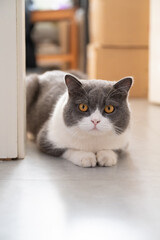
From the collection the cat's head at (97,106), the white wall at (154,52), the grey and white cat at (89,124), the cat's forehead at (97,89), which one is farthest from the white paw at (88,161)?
the white wall at (154,52)

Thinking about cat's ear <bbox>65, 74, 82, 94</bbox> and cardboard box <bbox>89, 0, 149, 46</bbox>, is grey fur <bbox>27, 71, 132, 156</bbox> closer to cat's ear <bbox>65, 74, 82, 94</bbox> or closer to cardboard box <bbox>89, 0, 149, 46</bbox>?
cat's ear <bbox>65, 74, 82, 94</bbox>

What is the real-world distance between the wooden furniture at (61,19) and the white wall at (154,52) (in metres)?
1.36

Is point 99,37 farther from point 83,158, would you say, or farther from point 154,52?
point 83,158

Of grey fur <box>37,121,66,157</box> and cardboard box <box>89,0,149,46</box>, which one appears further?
cardboard box <box>89,0,149,46</box>

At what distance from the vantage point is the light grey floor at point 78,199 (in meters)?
0.89

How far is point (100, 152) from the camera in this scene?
1.47 metres

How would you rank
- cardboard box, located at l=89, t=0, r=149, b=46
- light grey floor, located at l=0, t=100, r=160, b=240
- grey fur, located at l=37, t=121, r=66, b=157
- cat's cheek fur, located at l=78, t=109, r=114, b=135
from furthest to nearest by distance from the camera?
cardboard box, located at l=89, t=0, r=149, b=46 → grey fur, located at l=37, t=121, r=66, b=157 → cat's cheek fur, located at l=78, t=109, r=114, b=135 → light grey floor, located at l=0, t=100, r=160, b=240

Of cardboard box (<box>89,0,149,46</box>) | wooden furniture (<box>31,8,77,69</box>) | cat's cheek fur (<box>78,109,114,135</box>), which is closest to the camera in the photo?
cat's cheek fur (<box>78,109,114,135</box>)

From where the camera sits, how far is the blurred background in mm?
3701

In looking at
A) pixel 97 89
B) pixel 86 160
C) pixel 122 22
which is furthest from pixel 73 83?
pixel 122 22

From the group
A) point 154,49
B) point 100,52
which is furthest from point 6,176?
point 100,52

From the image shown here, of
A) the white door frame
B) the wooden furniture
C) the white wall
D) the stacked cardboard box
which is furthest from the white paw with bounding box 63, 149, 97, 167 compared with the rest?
the wooden furniture

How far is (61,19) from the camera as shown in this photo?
4523 millimetres

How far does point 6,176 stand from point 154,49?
2468 mm
